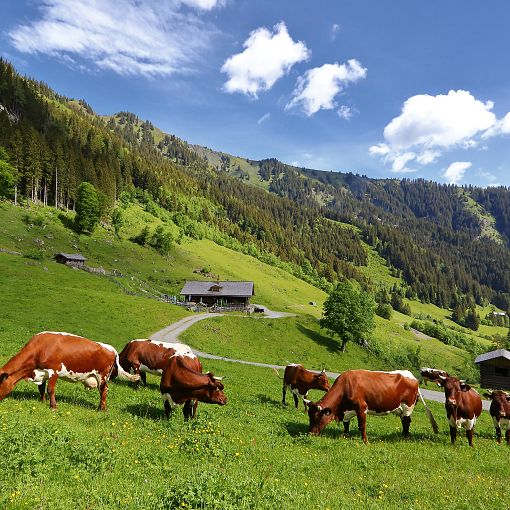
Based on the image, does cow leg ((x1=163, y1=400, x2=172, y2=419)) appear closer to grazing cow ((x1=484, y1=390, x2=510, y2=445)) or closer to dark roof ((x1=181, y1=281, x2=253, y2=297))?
grazing cow ((x1=484, y1=390, x2=510, y2=445))

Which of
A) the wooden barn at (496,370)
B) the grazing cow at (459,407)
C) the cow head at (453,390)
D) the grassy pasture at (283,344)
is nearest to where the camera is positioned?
the cow head at (453,390)

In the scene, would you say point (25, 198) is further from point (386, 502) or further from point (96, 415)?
point (386, 502)

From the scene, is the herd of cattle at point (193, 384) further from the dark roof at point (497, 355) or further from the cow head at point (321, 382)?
the dark roof at point (497, 355)

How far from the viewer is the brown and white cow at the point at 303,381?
2088 cm

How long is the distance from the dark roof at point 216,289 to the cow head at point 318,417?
71.1 m

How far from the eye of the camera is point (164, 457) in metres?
9.28

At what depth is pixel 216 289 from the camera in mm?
86938

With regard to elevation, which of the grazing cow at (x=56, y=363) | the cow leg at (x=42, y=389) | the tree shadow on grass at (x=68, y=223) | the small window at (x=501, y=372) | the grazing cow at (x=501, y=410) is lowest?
the small window at (x=501, y=372)

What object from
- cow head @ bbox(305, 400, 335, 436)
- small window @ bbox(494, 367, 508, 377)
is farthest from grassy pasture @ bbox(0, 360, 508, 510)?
small window @ bbox(494, 367, 508, 377)

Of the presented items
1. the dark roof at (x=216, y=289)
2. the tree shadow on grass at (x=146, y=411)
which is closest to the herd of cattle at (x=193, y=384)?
the tree shadow on grass at (x=146, y=411)

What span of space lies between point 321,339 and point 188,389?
190 ft

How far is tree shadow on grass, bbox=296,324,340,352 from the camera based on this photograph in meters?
66.1

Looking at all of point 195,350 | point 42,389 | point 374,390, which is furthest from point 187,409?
point 195,350

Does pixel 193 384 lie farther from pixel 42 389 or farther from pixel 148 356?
pixel 148 356
